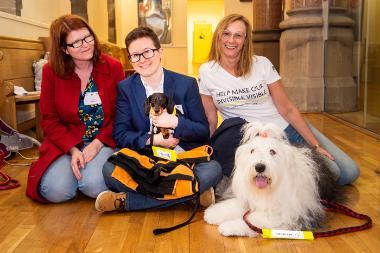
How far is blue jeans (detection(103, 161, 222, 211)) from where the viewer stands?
2377 mm

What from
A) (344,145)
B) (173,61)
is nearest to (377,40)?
(344,145)

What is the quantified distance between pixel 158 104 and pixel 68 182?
2.44 feet

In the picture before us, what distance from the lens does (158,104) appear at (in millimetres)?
2354

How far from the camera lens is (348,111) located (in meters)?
5.84

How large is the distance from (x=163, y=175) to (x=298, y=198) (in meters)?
0.71

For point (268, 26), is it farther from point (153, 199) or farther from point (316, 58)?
point (153, 199)

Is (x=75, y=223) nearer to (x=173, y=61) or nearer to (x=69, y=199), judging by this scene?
(x=69, y=199)

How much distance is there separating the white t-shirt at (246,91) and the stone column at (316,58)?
3.56m

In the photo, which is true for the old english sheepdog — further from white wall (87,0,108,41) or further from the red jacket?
white wall (87,0,108,41)

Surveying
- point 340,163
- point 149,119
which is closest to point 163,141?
point 149,119

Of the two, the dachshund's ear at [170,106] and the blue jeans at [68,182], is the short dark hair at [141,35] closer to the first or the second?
the dachshund's ear at [170,106]

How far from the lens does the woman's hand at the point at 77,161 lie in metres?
2.60

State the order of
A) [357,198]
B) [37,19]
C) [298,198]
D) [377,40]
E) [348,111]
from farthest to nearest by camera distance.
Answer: [37,19] → [348,111] → [377,40] → [357,198] → [298,198]

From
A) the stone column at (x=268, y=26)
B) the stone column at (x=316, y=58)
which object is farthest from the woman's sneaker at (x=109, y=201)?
the stone column at (x=268, y=26)
